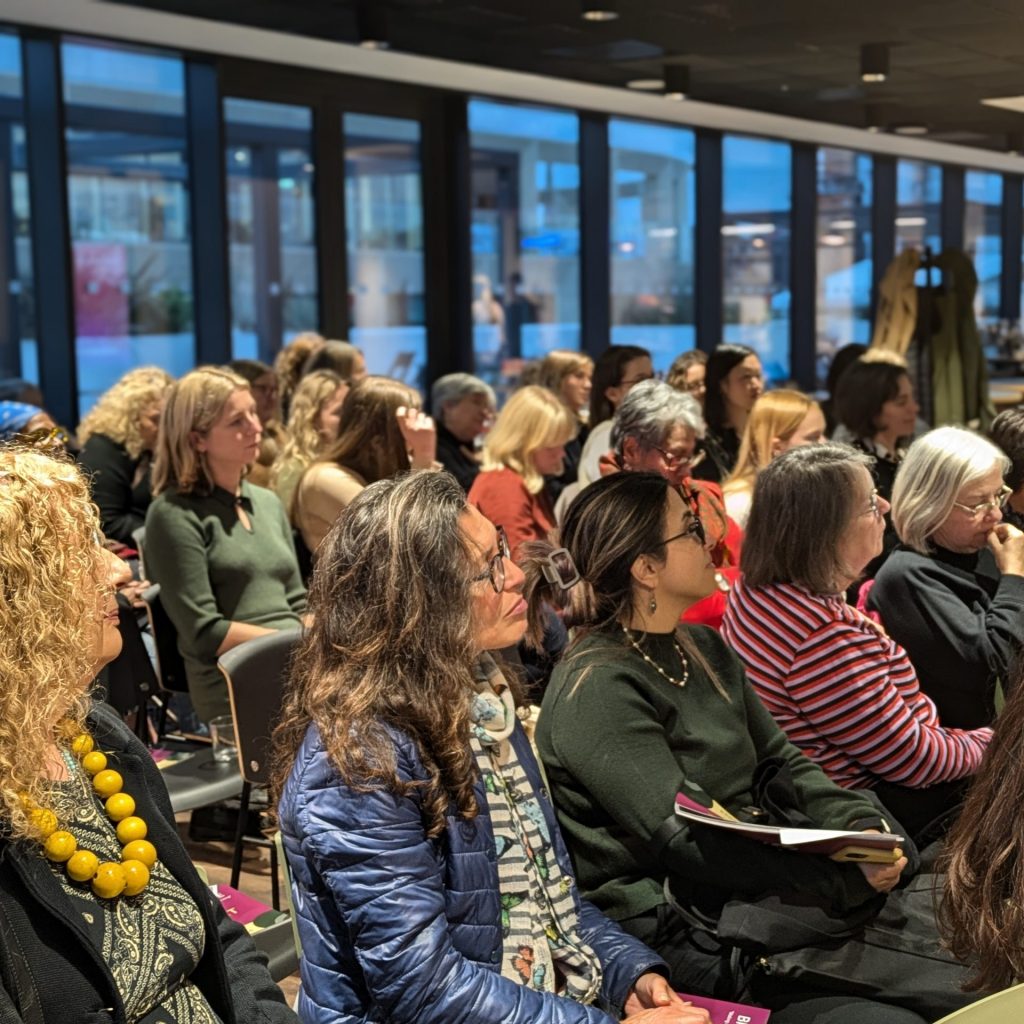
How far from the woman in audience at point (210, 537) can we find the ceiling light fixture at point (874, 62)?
485cm

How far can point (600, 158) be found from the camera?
11727 mm

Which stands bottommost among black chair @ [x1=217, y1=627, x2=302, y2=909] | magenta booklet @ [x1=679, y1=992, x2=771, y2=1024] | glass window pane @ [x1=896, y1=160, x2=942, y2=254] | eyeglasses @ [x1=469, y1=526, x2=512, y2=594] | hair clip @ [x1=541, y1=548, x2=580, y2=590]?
magenta booklet @ [x1=679, y1=992, x2=771, y2=1024]

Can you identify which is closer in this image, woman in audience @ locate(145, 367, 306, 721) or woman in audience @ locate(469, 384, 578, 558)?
woman in audience @ locate(145, 367, 306, 721)

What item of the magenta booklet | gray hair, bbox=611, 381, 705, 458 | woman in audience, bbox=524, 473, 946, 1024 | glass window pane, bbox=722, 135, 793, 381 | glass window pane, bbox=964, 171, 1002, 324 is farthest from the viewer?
glass window pane, bbox=964, 171, 1002, 324

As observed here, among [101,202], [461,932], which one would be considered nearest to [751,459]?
[461,932]

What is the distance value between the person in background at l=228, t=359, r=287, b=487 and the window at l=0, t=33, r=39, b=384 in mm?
1750

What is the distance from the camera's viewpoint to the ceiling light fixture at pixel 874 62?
7.54 metres

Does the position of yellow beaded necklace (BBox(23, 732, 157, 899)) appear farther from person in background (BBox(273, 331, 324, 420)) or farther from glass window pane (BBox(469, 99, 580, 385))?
glass window pane (BBox(469, 99, 580, 385))

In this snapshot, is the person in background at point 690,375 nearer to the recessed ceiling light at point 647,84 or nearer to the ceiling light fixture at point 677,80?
the ceiling light fixture at point 677,80

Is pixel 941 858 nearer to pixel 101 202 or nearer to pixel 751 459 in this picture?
pixel 751 459

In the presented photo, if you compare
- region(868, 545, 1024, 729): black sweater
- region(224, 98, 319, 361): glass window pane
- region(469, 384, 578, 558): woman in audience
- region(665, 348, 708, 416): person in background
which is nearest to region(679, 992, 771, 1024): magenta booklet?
region(868, 545, 1024, 729): black sweater

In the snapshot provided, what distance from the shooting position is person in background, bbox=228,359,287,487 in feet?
19.3

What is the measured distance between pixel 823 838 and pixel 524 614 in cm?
60

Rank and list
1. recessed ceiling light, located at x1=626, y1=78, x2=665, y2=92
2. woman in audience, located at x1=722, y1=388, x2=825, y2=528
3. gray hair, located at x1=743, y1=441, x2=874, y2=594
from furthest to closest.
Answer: recessed ceiling light, located at x1=626, y1=78, x2=665, y2=92 < woman in audience, located at x1=722, y1=388, x2=825, y2=528 < gray hair, located at x1=743, y1=441, x2=874, y2=594
